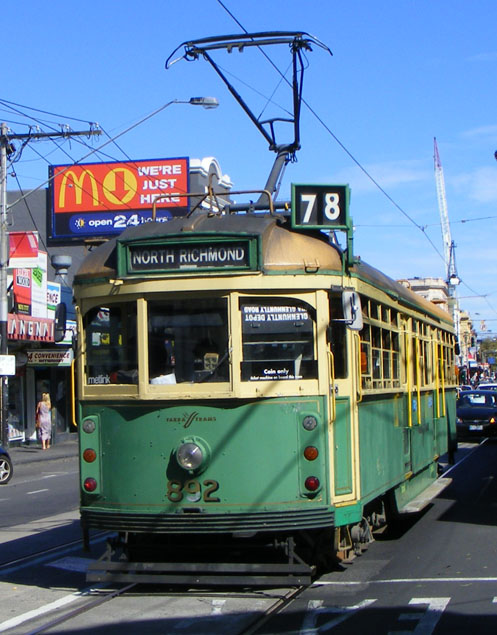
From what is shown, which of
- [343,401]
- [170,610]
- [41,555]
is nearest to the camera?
[170,610]

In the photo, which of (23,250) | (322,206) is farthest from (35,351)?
(322,206)

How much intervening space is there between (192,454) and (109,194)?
124ft

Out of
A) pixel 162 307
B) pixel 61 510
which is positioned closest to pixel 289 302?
pixel 162 307

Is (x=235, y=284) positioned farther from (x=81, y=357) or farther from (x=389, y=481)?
(x=389, y=481)

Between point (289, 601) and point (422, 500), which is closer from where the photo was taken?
point (289, 601)

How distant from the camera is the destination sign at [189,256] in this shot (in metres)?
7.86

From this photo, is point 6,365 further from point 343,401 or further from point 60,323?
point 343,401

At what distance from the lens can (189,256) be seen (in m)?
7.93

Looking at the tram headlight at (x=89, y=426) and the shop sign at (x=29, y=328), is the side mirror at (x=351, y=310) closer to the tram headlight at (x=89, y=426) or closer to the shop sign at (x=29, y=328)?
the tram headlight at (x=89, y=426)

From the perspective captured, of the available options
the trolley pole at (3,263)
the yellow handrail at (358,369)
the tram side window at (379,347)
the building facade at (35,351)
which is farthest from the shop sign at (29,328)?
the yellow handrail at (358,369)

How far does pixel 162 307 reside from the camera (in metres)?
7.98

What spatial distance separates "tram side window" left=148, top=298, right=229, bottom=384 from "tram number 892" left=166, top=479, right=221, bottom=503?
0.83 m

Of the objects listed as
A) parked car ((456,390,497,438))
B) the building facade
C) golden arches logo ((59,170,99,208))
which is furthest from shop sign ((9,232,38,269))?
golden arches logo ((59,170,99,208))

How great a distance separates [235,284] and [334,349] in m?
1.08
